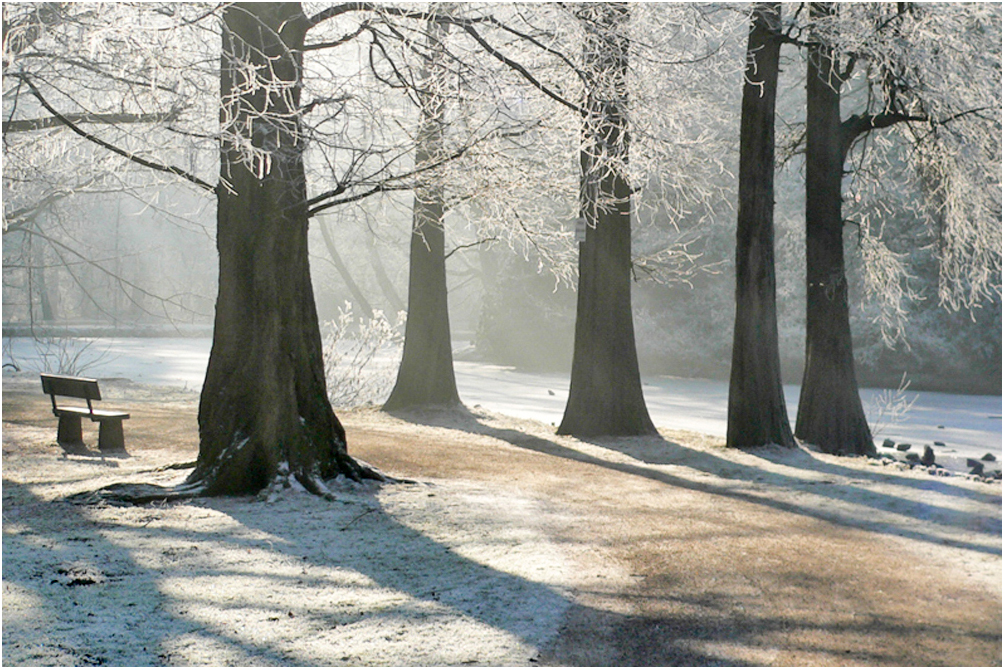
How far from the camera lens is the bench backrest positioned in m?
9.79

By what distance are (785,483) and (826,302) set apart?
3759 mm

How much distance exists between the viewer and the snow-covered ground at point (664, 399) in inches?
567

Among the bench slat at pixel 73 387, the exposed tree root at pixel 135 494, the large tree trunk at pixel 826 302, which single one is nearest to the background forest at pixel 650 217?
the bench slat at pixel 73 387

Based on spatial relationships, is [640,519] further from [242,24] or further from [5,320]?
[5,320]

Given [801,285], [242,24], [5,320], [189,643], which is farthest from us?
[5,320]

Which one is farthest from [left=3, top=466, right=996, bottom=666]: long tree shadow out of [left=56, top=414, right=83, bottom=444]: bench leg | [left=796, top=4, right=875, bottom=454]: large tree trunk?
[left=796, top=4, right=875, bottom=454]: large tree trunk

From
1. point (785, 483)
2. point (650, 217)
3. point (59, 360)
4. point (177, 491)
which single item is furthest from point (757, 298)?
point (650, 217)

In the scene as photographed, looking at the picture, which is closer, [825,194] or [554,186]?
[554,186]

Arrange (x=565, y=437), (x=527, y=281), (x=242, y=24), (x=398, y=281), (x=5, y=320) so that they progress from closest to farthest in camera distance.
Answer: (x=242, y=24)
(x=565, y=437)
(x=527, y=281)
(x=5, y=320)
(x=398, y=281)

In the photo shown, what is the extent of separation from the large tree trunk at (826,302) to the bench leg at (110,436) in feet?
25.7

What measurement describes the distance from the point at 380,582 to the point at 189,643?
1267mm

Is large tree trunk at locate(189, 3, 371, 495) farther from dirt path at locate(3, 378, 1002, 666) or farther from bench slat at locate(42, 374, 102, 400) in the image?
bench slat at locate(42, 374, 102, 400)

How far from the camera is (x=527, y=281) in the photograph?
29.0 metres

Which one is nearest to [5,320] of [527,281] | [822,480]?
[527,281]
